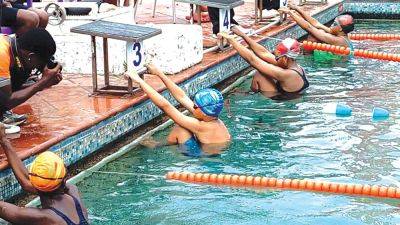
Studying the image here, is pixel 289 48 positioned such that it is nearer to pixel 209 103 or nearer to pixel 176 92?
pixel 176 92

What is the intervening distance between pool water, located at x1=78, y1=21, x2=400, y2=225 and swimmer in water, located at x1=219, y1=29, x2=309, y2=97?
17cm

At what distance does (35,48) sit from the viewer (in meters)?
7.18

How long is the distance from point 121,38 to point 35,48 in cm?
225

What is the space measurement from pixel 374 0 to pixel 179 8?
5746 millimetres

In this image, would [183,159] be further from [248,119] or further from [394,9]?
[394,9]

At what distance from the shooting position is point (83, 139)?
8391mm

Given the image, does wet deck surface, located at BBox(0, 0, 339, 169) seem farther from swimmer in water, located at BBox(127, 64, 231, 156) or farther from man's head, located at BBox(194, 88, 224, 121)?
man's head, located at BBox(194, 88, 224, 121)

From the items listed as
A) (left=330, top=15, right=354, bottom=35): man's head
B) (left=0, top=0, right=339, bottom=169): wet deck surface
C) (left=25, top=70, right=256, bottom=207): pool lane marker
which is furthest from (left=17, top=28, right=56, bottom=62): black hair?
(left=330, top=15, right=354, bottom=35): man's head

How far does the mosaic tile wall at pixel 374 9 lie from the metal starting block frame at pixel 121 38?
11.5 metres

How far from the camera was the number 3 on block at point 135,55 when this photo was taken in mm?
9516

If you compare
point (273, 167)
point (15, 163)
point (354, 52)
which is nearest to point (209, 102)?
point (273, 167)

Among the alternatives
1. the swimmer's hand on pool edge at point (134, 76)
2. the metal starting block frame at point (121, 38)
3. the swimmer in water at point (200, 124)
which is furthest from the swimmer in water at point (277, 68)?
the swimmer in water at point (200, 124)

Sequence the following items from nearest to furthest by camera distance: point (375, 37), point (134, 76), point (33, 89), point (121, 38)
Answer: point (33, 89)
point (134, 76)
point (121, 38)
point (375, 37)

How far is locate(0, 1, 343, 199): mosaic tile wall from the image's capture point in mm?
7324
